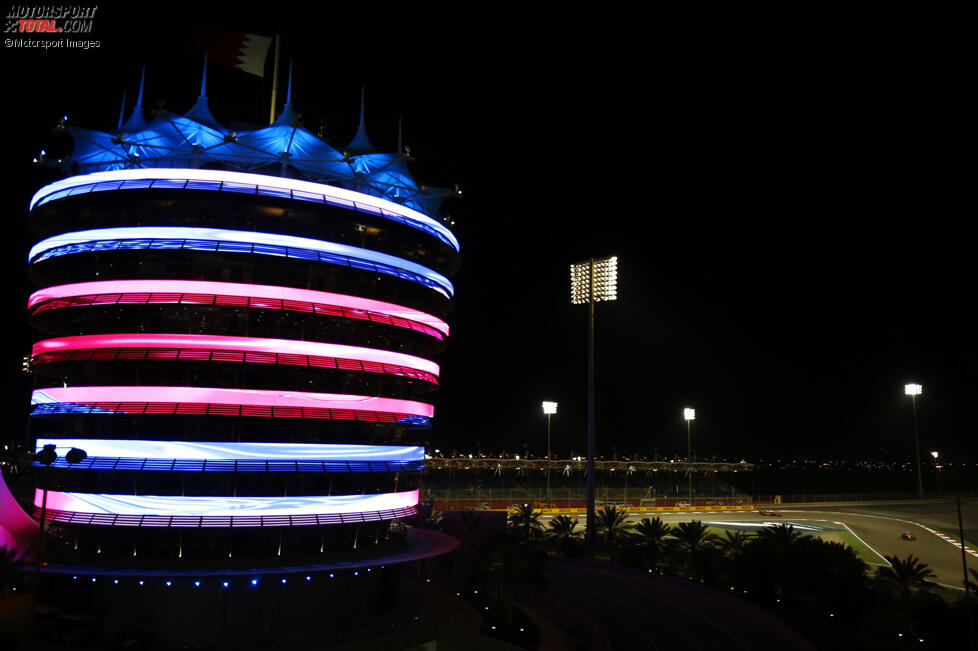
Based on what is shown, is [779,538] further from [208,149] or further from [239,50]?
[239,50]

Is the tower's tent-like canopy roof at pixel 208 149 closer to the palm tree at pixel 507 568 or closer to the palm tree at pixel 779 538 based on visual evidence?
the palm tree at pixel 507 568

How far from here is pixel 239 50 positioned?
1800 inches

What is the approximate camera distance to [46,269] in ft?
140

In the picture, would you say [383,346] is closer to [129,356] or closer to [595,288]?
[129,356]

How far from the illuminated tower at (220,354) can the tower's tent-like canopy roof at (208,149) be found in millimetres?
135

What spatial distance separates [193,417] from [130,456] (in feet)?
12.6

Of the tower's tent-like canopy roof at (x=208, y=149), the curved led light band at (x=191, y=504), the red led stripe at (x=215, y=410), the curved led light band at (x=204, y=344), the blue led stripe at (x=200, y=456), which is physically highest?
the tower's tent-like canopy roof at (x=208, y=149)

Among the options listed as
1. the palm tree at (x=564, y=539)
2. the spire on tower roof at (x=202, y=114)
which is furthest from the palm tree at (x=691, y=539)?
the spire on tower roof at (x=202, y=114)

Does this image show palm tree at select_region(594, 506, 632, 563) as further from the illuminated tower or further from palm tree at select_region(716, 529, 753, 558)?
the illuminated tower

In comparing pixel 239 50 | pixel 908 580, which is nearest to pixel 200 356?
pixel 239 50

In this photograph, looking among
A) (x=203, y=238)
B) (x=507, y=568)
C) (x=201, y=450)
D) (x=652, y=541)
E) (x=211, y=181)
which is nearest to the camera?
(x=201, y=450)

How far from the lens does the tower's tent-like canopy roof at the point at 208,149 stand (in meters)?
43.3

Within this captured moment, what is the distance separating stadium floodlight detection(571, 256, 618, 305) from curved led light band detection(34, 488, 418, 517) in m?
33.3

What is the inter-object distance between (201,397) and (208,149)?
48.2ft
